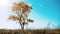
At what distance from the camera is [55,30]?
12.1 feet

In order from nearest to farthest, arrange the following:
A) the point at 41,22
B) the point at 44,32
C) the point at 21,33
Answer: the point at 44,32, the point at 21,33, the point at 41,22

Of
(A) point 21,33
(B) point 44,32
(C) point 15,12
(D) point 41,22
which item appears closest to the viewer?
(B) point 44,32

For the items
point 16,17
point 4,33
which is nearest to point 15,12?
point 16,17

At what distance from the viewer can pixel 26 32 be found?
345 cm

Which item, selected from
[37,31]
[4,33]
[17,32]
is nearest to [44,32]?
[37,31]

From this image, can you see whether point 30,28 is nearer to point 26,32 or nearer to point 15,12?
point 26,32

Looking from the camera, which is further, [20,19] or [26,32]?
[20,19]

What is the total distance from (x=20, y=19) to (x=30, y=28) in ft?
7.84

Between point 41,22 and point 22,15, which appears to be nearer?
point 41,22

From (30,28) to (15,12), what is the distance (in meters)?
2.34

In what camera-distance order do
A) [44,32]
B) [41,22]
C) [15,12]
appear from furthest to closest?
[15,12]
[41,22]
[44,32]

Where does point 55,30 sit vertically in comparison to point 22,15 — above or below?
below

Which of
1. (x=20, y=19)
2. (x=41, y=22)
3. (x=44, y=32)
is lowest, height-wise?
(x=44, y=32)

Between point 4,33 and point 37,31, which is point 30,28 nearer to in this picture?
point 37,31
